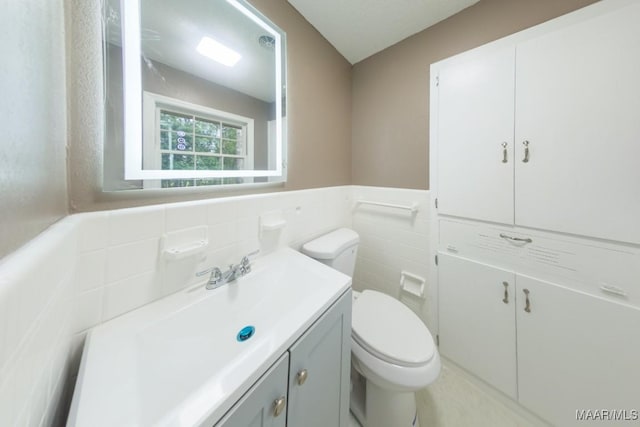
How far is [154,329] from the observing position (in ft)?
2.08

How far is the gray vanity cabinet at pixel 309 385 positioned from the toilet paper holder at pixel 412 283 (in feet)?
2.75

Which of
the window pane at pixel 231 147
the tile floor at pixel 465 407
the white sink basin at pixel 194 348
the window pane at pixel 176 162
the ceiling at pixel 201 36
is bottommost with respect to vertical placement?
the tile floor at pixel 465 407

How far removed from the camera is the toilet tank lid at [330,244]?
121 centimetres

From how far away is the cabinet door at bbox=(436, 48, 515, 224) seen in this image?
3.57 feet

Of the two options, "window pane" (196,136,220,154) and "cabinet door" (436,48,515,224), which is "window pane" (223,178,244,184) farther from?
"cabinet door" (436,48,515,224)

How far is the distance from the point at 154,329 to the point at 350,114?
188 cm

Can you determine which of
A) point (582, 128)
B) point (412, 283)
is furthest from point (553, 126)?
point (412, 283)

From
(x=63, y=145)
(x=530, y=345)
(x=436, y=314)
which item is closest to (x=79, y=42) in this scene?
(x=63, y=145)

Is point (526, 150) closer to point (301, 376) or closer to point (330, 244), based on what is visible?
point (330, 244)

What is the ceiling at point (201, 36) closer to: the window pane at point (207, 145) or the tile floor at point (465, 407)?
the window pane at point (207, 145)

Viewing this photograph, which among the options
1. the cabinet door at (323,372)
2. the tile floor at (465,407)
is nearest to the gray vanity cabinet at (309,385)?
the cabinet door at (323,372)

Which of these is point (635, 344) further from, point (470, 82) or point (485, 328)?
point (470, 82)

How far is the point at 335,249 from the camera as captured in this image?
4.09 ft

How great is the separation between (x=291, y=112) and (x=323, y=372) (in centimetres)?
130
